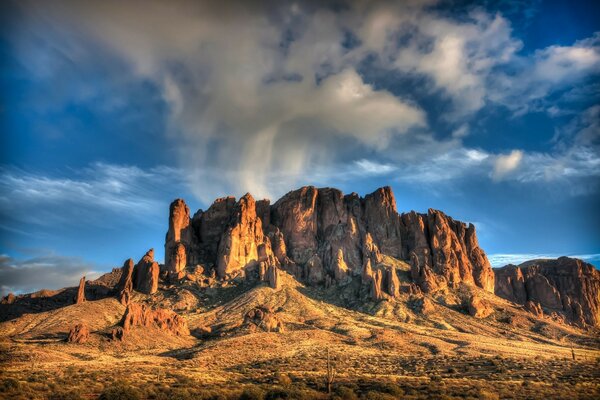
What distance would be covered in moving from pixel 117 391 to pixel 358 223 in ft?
453

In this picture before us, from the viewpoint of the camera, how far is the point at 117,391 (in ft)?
151

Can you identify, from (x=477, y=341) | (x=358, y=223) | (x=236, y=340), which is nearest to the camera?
(x=236, y=340)

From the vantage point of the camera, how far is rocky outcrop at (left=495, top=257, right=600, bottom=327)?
Result: 563 ft

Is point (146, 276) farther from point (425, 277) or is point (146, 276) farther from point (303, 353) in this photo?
point (425, 277)

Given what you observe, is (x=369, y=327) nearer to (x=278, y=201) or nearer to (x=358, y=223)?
(x=358, y=223)

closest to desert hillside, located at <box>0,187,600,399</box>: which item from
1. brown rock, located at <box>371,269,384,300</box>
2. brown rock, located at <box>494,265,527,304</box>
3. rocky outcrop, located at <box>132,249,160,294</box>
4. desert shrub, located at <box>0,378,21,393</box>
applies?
desert shrub, located at <box>0,378,21,393</box>

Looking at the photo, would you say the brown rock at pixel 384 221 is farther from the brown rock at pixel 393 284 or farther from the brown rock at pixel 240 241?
the brown rock at pixel 240 241

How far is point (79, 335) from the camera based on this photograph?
9262 centimetres

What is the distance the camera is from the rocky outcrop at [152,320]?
10288 centimetres

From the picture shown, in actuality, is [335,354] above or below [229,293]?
below

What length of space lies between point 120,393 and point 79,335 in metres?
55.0

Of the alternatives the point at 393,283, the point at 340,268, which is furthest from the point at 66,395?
the point at 340,268

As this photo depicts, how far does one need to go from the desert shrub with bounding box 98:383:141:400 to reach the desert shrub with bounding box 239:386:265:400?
10.4m

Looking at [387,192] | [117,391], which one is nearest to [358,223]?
[387,192]
